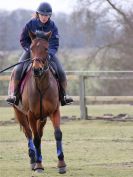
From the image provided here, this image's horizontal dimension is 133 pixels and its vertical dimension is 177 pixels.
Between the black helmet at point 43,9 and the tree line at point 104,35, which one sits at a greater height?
the black helmet at point 43,9

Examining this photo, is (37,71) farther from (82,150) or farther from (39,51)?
(82,150)

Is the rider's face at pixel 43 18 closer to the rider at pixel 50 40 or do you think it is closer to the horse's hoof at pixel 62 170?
the rider at pixel 50 40

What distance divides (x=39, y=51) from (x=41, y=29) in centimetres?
85

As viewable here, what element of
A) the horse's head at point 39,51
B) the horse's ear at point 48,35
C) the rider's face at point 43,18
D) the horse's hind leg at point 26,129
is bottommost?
the horse's hind leg at point 26,129

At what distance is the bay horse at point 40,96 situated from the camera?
977 centimetres

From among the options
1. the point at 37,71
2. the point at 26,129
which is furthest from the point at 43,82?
the point at 26,129

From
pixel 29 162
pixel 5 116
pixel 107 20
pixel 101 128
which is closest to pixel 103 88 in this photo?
pixel 107 20

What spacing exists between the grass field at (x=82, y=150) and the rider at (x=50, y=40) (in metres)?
1.19

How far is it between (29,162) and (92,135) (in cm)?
521

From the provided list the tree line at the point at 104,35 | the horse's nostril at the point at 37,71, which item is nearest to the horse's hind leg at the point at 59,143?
the horse's nostril at the point at 37,71

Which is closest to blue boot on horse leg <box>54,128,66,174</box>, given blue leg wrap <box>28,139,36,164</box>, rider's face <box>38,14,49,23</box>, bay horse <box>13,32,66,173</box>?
bay horse <box>13,32,66,173</box>

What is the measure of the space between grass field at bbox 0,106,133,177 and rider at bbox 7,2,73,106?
3.89 ft

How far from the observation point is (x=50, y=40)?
1055cm

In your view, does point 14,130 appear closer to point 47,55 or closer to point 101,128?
point 101,128
